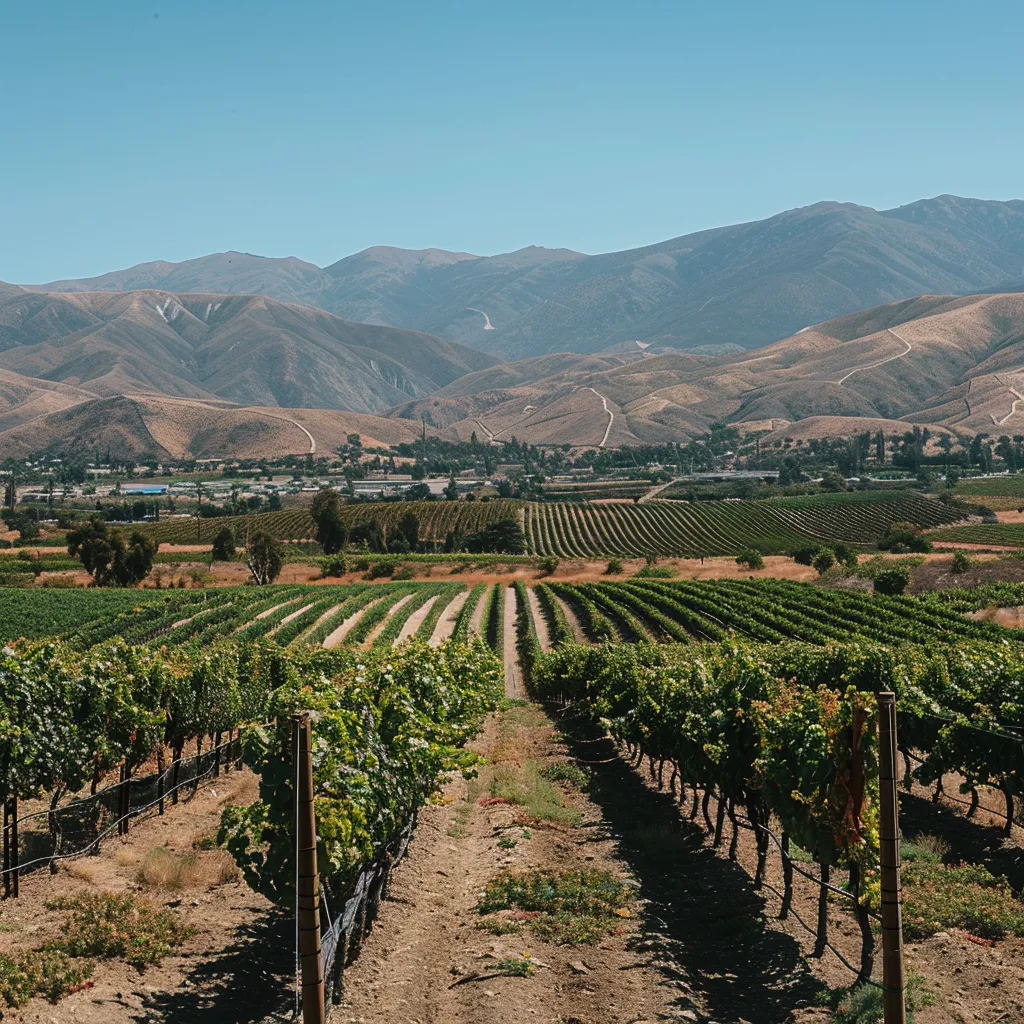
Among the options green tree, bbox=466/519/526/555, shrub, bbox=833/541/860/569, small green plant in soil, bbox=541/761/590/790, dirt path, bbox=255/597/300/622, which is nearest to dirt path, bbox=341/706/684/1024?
small green plant in soil, bbox=541/761/590/790

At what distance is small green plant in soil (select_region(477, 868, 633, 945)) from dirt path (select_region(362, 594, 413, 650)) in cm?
3761

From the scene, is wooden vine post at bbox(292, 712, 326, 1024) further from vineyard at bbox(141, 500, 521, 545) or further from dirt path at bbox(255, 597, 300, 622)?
vineyard at bbox(141, 500, 521, 545)

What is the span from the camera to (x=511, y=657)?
2549 inches

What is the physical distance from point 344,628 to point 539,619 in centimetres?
1504

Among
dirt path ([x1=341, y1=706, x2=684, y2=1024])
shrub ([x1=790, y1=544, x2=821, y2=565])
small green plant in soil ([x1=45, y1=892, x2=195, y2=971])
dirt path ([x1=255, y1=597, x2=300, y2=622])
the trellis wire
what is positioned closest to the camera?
dirt path ([x1=341, y1=706, x2=684, y2=1024])

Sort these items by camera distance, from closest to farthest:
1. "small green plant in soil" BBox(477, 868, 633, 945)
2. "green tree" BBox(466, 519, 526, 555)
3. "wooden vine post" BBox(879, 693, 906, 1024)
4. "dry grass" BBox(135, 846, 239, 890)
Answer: "wooden vine post" BBox(879, 693, 906, 1024) < "small green plant in soil" BBox(477, 868, 633, 945) < "dry grass" BBox(135, 846, 239, 890) < "green tree" BBox(466, 519, 526, 555)

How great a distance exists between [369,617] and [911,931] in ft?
188

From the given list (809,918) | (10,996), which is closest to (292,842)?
(10,996)

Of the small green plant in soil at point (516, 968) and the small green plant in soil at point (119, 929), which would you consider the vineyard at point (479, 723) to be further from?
the small green plant in soil at point (516, 968)

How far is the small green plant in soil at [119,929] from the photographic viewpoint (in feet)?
46.9

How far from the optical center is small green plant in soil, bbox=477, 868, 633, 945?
16.0 m

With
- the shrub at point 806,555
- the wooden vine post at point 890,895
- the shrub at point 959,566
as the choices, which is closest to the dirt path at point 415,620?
the shrub at point 806,555

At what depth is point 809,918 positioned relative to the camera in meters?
16.8

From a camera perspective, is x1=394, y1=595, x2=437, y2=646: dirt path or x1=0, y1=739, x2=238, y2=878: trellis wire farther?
x1=394, y1=595, x2=437, y2=646: dirt path
